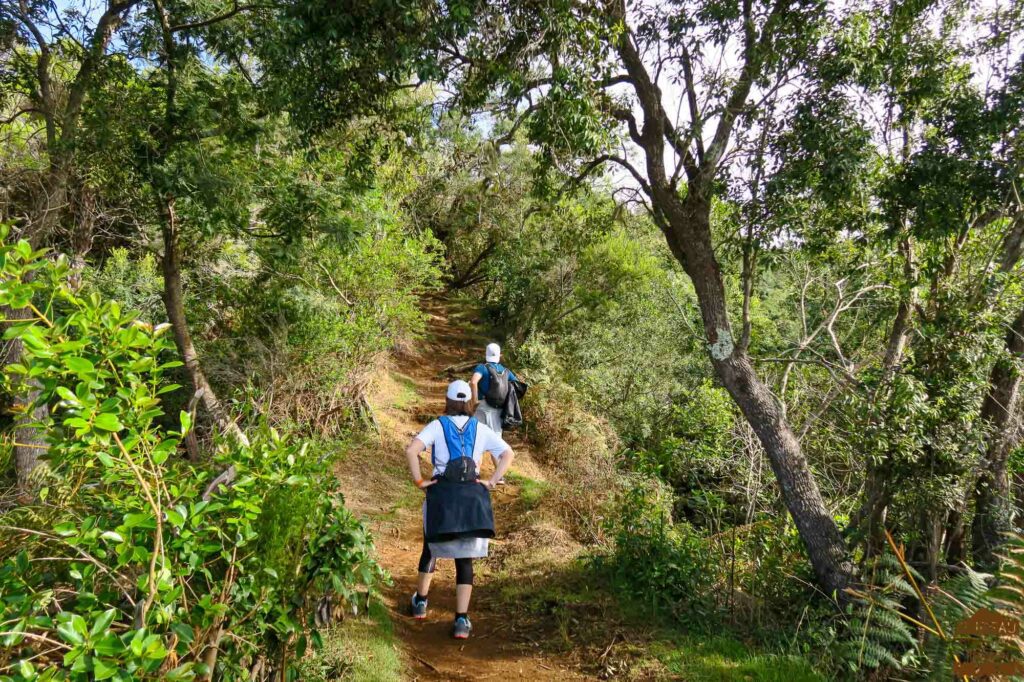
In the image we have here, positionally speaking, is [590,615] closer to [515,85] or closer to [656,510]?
[656,510]

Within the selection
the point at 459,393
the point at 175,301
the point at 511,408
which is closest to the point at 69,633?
the point at 459,393

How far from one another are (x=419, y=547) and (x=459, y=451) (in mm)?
3269

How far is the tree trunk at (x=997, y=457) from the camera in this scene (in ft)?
17.6

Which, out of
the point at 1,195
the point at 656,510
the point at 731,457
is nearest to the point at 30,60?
the point at 1,195

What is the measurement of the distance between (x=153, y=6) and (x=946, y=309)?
386 inches

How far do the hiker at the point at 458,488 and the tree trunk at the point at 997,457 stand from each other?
4273 millimetres

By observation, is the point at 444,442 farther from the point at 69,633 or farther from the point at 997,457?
the point at 997,457

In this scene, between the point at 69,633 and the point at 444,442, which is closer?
the point at 69,633

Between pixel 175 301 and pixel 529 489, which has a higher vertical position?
pixel 175 301

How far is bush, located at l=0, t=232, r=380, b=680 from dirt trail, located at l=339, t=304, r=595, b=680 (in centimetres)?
145

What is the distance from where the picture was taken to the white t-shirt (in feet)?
15.3

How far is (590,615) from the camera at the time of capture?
17.4ft

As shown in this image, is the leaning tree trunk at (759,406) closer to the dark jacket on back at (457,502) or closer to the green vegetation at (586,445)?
the green vegetation at (586,445)

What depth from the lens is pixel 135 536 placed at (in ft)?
8.12
